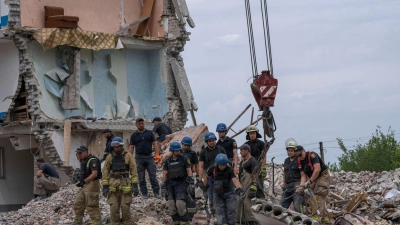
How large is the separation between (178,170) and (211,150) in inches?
35.7

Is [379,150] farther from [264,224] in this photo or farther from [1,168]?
[264,224]

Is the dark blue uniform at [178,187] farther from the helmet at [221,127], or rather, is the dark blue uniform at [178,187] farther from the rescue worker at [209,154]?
the helmet at [221,127]

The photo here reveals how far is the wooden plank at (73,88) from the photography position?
2766cm

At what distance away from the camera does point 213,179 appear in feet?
52.5

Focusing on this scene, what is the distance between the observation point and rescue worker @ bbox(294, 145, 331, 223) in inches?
613

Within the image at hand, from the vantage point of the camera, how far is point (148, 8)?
101 feet

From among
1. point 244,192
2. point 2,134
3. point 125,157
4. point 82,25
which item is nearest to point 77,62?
point 82,25

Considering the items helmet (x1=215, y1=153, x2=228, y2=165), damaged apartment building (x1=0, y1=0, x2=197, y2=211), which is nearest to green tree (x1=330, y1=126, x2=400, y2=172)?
damaged apartment building (x1=0, y1=0, x2=197, y2=211)

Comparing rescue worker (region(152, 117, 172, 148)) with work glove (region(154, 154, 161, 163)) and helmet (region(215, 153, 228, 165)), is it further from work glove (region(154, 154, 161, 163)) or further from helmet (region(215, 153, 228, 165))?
helmet (region(215, 153, 228, 165))

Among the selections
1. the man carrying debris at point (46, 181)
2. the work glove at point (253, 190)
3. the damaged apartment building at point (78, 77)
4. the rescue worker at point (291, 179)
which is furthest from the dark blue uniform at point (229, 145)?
the damaged apartment building at point (78, 77)

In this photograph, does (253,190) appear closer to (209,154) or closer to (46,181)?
A: (209,154)

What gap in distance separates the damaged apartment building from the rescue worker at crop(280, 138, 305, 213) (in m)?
12.4

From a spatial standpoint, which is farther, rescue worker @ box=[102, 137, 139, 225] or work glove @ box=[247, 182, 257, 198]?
rescue worker @ box=[102, 137, 139, 225]

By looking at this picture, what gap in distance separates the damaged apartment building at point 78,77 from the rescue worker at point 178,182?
11.2 m
